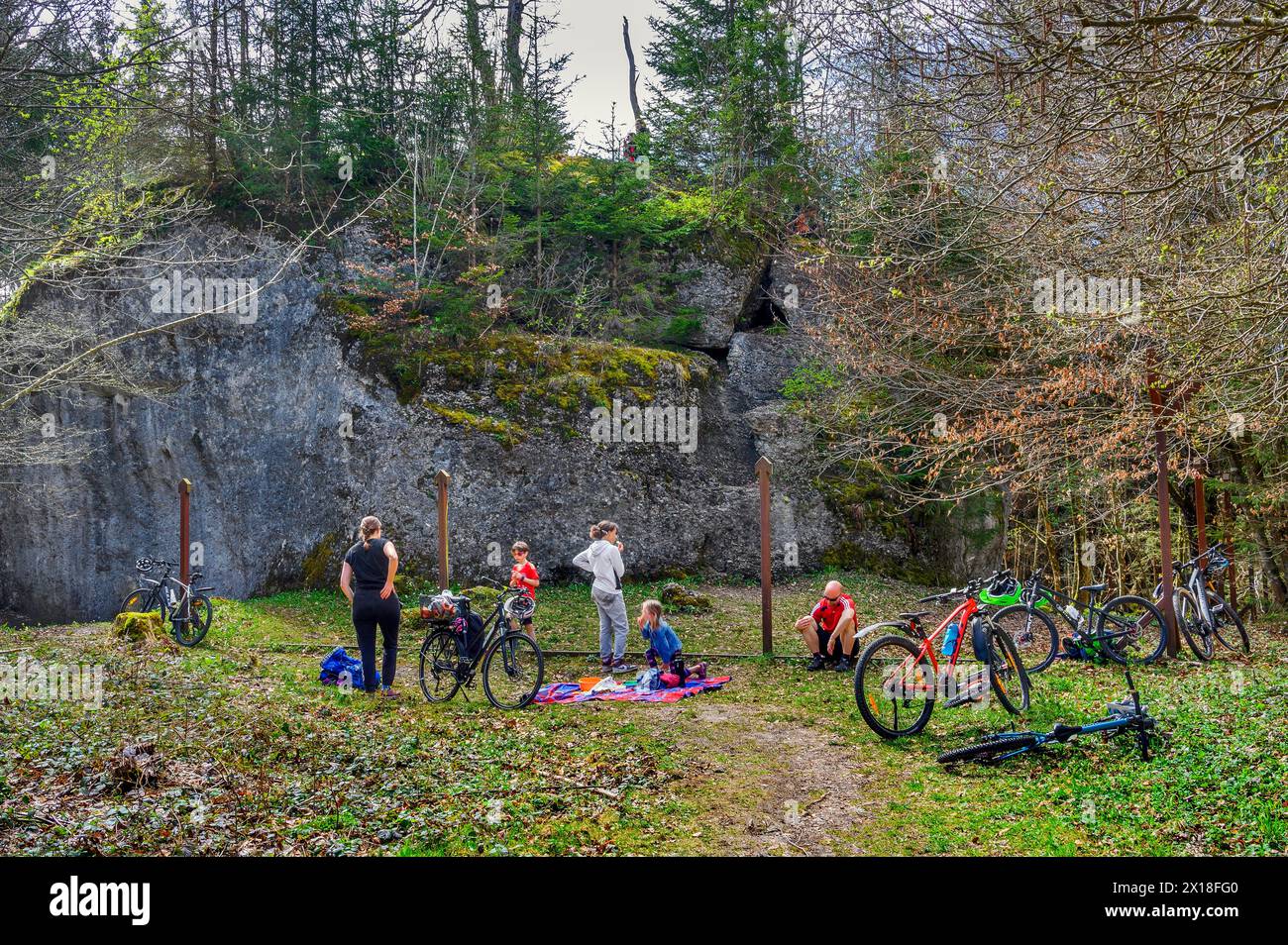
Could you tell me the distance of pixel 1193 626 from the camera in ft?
34.6

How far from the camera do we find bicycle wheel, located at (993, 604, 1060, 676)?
380 inches

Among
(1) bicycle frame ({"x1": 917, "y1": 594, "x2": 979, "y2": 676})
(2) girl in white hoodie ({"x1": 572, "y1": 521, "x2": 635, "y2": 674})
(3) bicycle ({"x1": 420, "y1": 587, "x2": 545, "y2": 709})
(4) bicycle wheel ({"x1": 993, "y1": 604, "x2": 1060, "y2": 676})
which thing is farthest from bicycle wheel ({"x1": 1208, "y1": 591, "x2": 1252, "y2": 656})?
(3) bicycle ({"x1": 420, "y1": 587, "x2": 545, "y2": 709})

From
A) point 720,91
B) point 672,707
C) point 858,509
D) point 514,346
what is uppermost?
point 720,91

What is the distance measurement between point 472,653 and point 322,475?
11410mm

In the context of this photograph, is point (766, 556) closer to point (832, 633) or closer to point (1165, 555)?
point (832, 633)

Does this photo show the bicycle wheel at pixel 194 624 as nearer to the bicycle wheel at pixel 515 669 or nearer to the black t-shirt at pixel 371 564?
the black t-shirt at pixel 371 564

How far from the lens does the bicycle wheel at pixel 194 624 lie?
12992 mm

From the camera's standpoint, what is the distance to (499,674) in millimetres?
9758

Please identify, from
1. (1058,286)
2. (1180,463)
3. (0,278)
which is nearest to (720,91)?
(1180,463)

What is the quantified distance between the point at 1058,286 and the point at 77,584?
22.0m

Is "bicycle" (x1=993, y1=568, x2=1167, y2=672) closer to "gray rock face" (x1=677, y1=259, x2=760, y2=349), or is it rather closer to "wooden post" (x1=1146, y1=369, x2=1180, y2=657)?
"wooden post" (x1=1146, y1=369, x2=1180, y2=657)

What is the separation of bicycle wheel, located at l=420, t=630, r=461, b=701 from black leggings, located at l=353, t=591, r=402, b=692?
0.34m

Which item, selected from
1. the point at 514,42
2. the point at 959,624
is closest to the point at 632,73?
the point at 514,42
